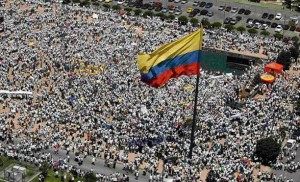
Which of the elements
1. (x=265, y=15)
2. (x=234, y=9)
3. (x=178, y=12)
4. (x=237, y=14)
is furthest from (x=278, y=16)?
(x=178, y=12)

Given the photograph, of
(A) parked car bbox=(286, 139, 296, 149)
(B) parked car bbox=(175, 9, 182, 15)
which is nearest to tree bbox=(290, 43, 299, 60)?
(A) parked car bbox=(286, 139, 296, 149)

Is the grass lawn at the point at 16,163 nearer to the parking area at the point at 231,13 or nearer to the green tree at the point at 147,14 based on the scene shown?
the green tree at the point at 147,14

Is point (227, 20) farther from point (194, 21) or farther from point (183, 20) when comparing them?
point (183, 20)

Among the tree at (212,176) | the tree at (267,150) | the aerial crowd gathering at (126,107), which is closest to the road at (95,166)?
the aerial crowd gathering at (126,107)

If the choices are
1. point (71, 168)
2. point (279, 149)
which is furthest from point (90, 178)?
point (279, 149)

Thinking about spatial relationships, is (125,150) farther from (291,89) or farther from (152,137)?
(291,89)

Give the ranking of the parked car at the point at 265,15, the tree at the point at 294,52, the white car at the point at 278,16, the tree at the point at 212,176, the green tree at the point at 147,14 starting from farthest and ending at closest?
1. the parked car at the point at 265,15
2. the white car at the point at 278,16
3. the green tree at the point at 147,14
4. the tree at the point at 294,52
5. the tree at the point at 212,176
